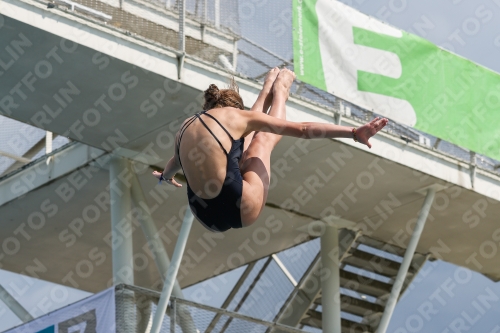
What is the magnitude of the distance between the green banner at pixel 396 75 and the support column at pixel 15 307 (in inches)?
208

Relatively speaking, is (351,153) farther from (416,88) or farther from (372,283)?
(372,283)

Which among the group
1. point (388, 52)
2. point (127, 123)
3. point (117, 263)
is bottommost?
point (117, 263)

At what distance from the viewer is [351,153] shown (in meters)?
11.1

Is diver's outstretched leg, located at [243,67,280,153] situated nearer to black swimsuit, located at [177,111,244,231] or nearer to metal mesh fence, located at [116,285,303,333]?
black swimsuit, located at [177,111,244,231]

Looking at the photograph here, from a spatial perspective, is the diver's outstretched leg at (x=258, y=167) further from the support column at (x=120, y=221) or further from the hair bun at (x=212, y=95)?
the support column at (x=120, y=221)

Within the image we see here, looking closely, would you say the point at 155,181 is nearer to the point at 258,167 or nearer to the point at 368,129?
the point at 258,167

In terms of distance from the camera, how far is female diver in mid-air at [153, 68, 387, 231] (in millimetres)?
5867

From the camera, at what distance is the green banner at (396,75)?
10299 millimetres

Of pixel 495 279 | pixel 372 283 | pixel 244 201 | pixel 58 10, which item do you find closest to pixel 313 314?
pixel 372 283

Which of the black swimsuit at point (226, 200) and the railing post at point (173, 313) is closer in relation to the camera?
the black swimsuit at point (226, 200)

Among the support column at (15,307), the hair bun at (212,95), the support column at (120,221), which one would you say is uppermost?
the support column at (120,221)

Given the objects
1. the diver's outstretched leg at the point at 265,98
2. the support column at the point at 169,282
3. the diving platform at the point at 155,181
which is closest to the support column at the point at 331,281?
the diving platform at the point at 155,181

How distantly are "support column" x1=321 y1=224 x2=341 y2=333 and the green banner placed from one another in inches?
118

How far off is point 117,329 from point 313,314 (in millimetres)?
5472
